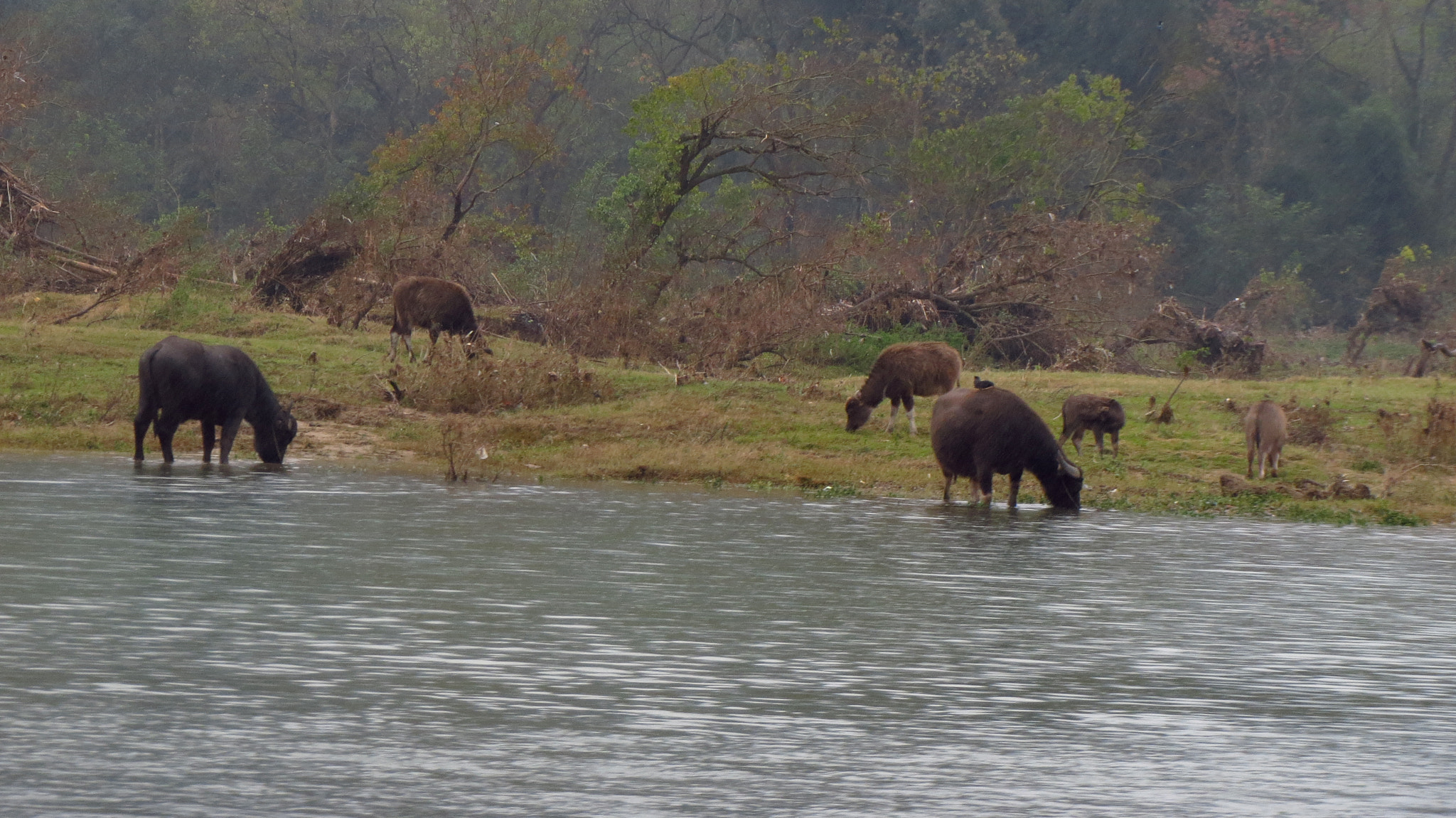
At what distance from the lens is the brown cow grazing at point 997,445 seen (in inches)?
628

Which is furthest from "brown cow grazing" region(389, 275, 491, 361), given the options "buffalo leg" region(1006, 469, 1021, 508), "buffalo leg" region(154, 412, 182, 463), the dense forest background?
"buffalo leg" region(1006, 469, 1021, 508)

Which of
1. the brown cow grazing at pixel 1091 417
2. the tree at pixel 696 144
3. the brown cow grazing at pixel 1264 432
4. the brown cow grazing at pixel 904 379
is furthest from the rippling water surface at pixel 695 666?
the tree at pixel 696 144

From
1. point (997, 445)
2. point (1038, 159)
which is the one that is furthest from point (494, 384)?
point (1038, 159)

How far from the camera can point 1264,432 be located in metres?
18.2

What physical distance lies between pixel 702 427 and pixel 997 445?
212 inches

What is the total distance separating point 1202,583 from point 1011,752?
5474 millimetres

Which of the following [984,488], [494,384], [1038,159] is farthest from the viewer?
[1038,159]

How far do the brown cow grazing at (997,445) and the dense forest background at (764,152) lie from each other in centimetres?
984

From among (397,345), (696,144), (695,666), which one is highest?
(696,144)

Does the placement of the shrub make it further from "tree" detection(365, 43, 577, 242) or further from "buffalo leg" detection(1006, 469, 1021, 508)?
"tree" detection(365, 43, 577, 242)

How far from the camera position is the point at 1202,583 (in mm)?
11883

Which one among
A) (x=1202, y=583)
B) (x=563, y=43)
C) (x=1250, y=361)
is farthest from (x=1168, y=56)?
(x=1202, y=583)

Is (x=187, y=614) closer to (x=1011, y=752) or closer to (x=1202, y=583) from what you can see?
(x=1011, y=752)

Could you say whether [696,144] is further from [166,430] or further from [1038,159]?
[166,430]
